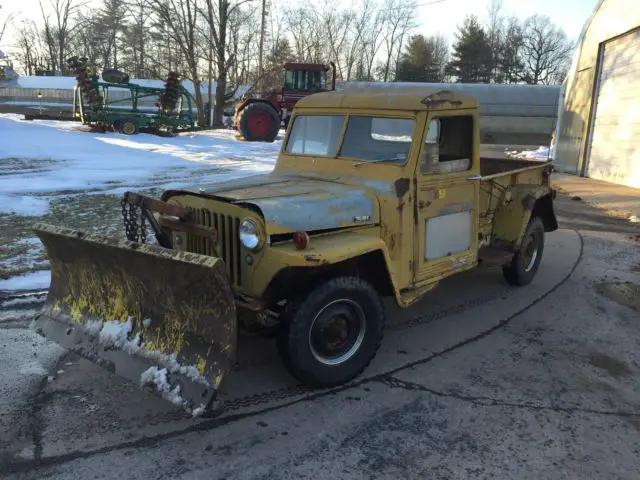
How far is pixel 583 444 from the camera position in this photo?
3209 mm

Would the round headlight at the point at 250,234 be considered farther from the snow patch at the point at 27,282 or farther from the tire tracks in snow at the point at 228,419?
the snow patch at the point at 27,282

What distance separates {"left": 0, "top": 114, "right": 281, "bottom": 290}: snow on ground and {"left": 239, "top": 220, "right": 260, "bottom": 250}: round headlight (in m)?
3.24

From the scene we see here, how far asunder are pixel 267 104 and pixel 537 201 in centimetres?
1856

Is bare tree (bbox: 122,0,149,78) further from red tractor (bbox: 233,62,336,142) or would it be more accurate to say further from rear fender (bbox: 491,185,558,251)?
rear fender (bbox: 491,185,558,251)

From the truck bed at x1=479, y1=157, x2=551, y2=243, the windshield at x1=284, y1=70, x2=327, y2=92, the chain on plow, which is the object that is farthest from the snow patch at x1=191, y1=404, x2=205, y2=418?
the windshield at x1=284, y1=70, x2=327, y2=92

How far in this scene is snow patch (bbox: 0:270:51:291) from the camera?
5496mm

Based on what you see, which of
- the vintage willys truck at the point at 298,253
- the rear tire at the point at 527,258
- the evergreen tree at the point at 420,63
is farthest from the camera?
the evergreen tree at the point at 420,63

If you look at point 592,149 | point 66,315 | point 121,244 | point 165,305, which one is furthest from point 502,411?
point 592,149

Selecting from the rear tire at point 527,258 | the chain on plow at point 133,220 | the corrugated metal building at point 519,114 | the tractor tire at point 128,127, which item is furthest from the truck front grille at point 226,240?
the corrugated metal building at point 519,114

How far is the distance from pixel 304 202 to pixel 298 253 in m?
0.47

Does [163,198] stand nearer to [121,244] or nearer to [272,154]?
[121,244]

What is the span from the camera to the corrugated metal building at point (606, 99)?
13406 mm

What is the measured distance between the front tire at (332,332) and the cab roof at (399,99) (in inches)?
62.2

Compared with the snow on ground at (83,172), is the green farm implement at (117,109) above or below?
above
